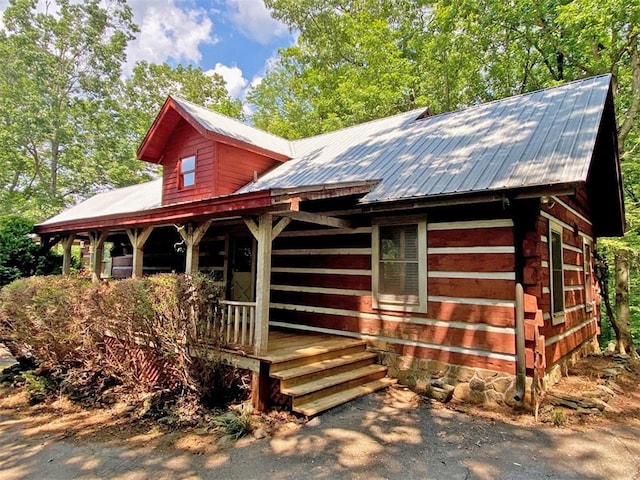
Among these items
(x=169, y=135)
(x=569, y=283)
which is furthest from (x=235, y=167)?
(x=569, y=283)

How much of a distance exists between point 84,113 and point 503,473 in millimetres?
29067

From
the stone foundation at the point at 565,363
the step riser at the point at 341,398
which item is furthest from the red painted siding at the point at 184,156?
the stone foundation at the point at 565,363

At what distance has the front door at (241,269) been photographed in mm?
8953

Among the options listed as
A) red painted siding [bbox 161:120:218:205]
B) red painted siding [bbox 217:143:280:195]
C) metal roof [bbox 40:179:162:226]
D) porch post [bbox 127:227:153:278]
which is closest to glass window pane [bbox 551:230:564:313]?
red painted siding [bbox 217:143:280:195]

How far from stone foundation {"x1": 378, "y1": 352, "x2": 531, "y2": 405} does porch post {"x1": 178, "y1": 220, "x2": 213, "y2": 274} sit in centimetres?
349

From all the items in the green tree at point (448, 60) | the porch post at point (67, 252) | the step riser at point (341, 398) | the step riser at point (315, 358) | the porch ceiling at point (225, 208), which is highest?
the green tree at point (448, 60)

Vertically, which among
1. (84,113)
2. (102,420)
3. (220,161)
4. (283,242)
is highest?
(84,113)

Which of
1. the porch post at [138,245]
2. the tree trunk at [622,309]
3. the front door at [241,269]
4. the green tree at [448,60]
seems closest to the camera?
the porch post at [138,245]

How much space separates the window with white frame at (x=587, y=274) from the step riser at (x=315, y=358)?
18.7ft

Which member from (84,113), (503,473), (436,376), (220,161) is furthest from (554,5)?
(84,113)

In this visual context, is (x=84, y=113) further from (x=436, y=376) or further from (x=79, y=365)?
(x=436, y=376)

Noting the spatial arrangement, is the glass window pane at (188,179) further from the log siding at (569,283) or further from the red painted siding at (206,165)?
the log siding at (569,283)

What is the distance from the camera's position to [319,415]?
4754 mm

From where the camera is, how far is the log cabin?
507cm
